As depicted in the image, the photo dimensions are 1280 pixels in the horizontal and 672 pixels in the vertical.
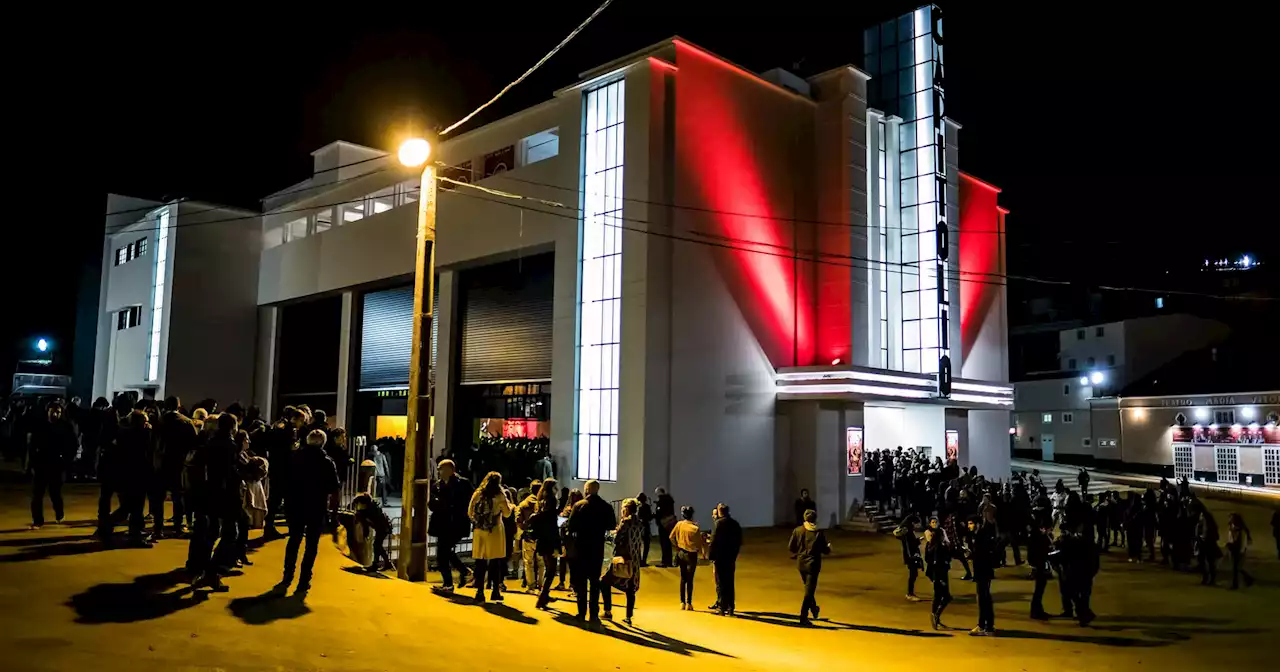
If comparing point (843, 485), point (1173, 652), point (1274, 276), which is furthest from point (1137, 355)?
point (1173, 652)

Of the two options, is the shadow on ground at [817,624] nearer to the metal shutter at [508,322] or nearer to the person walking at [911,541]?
the person walking at [911,541]

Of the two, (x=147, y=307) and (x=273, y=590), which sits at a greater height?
(x=147, y=307)

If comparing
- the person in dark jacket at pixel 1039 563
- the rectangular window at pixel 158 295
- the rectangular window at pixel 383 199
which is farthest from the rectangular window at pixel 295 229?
the person in dark jacket at pixel 1039 563

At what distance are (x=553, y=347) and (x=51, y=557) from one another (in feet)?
49.9

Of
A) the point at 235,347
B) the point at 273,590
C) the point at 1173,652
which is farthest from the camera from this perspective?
the point at 235,347

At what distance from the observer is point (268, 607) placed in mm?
8680

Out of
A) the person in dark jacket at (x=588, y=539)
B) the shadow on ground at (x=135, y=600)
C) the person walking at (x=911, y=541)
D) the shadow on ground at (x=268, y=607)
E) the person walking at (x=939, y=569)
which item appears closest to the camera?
the shadow on ground at (x=135, y=600)

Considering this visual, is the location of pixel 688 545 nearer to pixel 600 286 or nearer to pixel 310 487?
pixel 310 487

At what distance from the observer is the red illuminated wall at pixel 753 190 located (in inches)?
914

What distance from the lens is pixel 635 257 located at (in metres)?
22.2

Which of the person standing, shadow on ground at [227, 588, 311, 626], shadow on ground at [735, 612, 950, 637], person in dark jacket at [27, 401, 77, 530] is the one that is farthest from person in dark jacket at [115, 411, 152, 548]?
the person standing

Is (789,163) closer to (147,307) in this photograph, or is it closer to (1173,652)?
(1173,652)

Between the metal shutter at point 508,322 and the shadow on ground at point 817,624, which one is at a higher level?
the metal shutter at point 508,322

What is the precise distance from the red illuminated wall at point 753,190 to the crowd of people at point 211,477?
1241 cm
